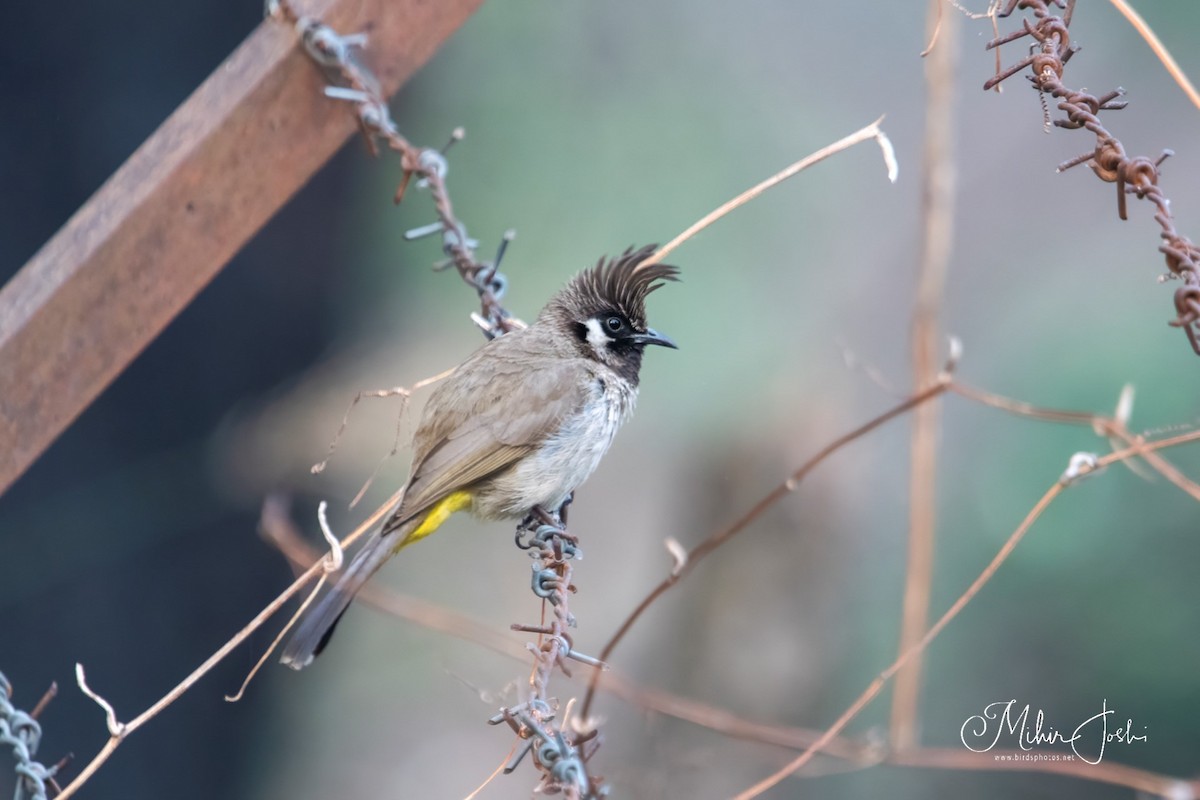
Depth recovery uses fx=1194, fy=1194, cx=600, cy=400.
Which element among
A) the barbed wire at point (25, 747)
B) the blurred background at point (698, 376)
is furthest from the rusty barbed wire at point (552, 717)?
the blurred background at point (698, 376)

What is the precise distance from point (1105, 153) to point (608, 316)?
1.79 metres

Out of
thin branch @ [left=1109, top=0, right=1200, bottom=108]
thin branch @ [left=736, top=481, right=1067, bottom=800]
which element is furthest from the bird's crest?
thin branch @ [left=1109, top=0, right=1200, bottom=108]

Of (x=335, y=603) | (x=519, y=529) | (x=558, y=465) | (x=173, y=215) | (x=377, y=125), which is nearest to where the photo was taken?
(x=173, y=215)

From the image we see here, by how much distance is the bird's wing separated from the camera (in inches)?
120

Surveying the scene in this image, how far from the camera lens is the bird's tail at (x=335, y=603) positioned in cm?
256

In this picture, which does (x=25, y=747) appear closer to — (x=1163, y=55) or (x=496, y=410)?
(x=496, y=410)

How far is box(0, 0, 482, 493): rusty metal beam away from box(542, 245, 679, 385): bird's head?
89 cm

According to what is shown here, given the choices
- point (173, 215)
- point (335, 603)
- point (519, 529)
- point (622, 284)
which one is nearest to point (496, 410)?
point (519, 529)

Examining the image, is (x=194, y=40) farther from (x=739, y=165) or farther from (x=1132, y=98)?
(x=1132, y=98)

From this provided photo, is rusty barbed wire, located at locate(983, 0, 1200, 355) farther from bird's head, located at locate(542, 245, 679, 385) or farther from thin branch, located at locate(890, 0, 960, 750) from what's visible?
bird's head, located at locate(542, 245, 679, 385)

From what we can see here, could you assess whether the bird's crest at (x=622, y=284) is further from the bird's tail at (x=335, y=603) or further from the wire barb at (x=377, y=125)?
the bird's tail at (x=335, y=603)

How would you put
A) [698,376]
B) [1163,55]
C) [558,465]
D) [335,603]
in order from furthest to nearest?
[698,376] → [558,465] → [335,603] → [1163,55]

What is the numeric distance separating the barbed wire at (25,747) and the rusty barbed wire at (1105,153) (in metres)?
1.64

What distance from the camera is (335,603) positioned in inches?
103
